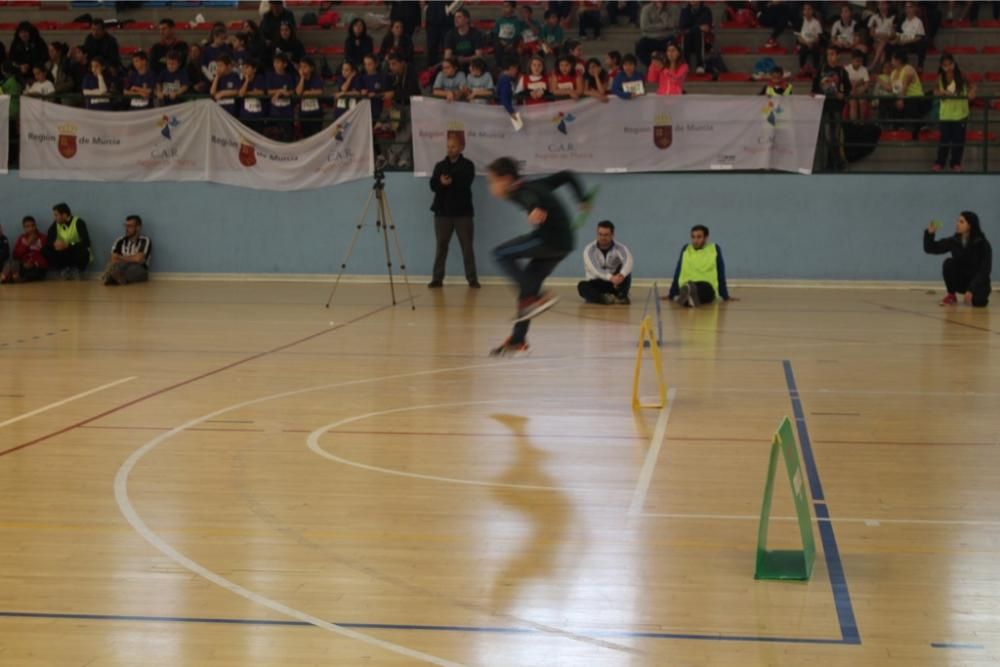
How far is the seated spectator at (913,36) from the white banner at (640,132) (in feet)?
9.48

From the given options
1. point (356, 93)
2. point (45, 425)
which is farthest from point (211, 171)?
point (45, 425)

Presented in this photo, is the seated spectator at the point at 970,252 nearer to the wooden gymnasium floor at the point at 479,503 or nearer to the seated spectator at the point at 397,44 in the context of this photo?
the wooden gymnasium floor at the point at 479,503

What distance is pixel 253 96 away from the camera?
22.9m

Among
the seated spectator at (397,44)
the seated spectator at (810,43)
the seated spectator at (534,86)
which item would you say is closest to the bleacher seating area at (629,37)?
the seated spectator at (810,43)

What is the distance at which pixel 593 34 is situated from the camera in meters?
24.6

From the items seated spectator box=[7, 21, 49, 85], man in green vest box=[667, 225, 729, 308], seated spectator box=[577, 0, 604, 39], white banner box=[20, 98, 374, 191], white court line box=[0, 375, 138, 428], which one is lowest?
white court line box=[0, 375, 138, 428]

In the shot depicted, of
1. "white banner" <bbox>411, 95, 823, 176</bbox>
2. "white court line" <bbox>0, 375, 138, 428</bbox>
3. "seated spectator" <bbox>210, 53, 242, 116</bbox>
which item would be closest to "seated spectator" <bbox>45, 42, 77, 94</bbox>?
"seated spectator" <bbox>210, 53, 242, 116</bbox>

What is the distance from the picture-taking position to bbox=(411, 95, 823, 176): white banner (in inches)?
847

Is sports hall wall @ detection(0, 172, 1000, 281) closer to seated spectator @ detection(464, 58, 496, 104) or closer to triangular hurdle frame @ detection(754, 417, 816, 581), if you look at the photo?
seated spectator @ detection(464, 58, 496, 104)

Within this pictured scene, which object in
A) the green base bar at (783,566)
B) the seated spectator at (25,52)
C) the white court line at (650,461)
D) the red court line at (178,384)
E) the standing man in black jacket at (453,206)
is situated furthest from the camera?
the seated spectator at (25,52)

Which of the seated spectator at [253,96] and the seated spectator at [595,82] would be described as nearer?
the seated spectator at [595,82]

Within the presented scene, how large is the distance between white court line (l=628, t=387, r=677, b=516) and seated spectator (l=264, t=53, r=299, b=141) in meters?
13.5

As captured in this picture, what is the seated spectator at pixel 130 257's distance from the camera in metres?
22.4

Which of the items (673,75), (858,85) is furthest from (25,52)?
(858,85)
